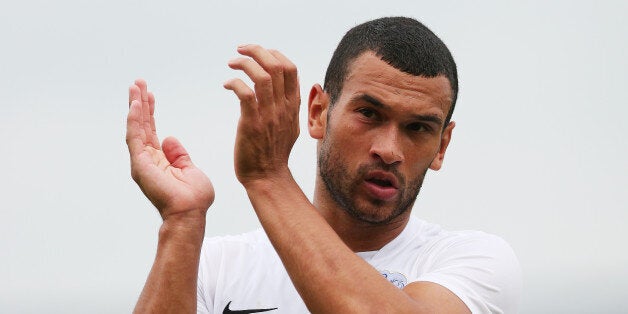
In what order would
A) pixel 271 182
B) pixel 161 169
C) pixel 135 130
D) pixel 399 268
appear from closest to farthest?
pixel 271 182, pixel 161 169, pixel 135 130, pixel 399 268

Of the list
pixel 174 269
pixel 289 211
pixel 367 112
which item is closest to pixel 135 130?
pixel 174 269

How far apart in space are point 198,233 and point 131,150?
0.99 meters

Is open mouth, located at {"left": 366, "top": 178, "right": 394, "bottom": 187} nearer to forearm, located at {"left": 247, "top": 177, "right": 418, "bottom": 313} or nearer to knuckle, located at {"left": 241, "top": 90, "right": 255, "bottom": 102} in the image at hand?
forearm, located at {"left": 247, "top": 177, "right": 418, "bottom": 313}

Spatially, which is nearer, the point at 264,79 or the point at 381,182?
the point at 264,79

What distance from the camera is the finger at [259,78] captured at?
719 centimetres

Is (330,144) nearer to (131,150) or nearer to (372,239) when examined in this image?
(372,239)

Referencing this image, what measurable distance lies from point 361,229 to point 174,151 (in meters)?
1.95

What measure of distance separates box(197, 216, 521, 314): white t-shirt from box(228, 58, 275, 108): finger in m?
2.08

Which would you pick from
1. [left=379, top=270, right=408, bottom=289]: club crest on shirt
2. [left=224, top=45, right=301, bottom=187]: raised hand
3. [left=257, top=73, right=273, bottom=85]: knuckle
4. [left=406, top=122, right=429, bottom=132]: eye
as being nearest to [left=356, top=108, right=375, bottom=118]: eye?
[left=406, top=122, right=429, bottom=132]: eye

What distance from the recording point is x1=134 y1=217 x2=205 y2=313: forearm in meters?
7.61

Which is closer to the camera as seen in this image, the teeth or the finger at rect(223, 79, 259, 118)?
the finger at rect(223, 79, 259, 118)

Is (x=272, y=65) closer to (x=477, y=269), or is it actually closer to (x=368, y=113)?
(x=368, y=113)

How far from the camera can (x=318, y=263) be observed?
7.10 meters

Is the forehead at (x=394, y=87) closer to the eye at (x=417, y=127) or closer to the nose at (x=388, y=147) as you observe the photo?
the eye at (x=417, y=127)
